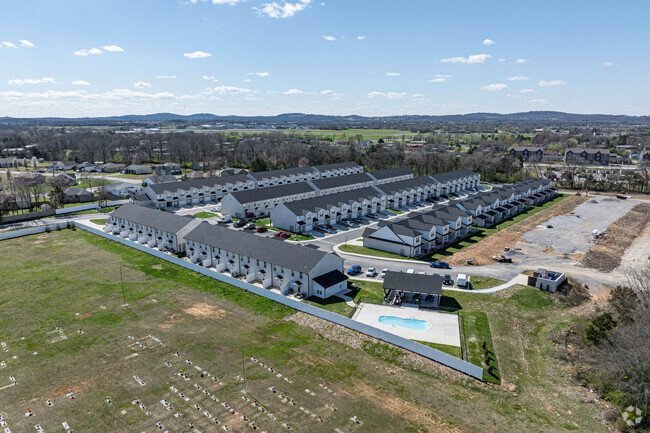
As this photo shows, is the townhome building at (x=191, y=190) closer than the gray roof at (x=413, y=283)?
No

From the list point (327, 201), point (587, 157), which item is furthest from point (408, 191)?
point (587, 157)

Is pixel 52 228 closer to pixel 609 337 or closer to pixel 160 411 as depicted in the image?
pixel 160 411

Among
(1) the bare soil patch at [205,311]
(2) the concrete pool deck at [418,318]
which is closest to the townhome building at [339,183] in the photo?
(1) the bare soil patch at [205,311]

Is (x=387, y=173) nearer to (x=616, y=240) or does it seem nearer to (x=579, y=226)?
(x=579, y=226)

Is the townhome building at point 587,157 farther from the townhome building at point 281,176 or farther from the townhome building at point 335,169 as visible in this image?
the townhome building at point 281,176

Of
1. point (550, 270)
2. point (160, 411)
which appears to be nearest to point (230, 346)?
point (160, 411)

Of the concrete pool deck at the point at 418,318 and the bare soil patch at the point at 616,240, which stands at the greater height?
the bare soil patch at the point at 616,240
